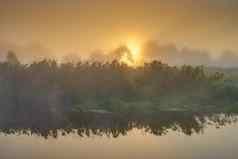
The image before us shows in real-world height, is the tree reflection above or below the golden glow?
below

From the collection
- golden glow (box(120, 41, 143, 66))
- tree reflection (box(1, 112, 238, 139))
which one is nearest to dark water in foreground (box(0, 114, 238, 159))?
tree reflection (box(1, 112, 238, 139))

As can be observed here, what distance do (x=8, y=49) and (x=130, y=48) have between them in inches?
24.3

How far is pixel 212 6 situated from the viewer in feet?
6.40

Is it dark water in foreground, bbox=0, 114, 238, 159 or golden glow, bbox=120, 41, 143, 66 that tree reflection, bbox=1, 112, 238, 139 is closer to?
dark water in foreground, bbox=0, 114, 238, 159

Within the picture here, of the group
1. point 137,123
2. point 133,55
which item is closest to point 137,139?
point 137,123

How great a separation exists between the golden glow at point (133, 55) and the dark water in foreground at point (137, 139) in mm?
284

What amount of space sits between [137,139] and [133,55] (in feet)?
1.39

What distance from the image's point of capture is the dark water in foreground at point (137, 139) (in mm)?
1901

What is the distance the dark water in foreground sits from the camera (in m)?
1.90

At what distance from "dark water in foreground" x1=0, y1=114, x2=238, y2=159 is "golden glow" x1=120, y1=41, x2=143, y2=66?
0.28 metres

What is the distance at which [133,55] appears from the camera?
1921 mm

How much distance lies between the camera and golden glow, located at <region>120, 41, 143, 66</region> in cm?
192

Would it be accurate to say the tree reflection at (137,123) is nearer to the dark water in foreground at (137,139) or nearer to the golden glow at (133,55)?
the dark water in foreground at (137,139)

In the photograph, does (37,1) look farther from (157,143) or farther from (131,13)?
(157,143)
